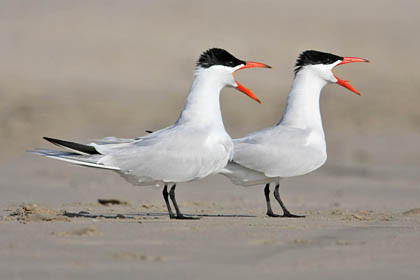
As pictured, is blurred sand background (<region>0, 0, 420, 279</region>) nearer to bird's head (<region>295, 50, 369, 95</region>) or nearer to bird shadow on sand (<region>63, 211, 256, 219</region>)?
bird shadow on sand (<region>63, 211, 256, 219</region>)

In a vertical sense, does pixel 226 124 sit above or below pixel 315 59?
below

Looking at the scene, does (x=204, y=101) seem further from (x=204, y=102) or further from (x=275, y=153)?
(x=275, y=153)

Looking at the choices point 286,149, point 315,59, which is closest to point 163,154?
point 286,149

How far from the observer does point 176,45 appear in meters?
30.0

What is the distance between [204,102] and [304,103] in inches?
48.6

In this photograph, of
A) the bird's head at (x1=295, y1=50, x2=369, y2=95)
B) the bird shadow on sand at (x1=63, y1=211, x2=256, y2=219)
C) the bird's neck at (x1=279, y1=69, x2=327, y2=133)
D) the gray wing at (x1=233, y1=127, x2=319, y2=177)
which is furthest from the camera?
the bird's head at (x1=295, y1=50, x2=369, y2=95)

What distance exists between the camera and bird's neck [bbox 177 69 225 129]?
7008 mm

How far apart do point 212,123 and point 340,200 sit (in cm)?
353

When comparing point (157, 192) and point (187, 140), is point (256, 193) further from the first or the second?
point (187, 140)

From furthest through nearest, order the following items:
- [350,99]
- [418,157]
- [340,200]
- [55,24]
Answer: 1. [55,24]
2. [350,99]
3. [418,157]
4. [340,200]

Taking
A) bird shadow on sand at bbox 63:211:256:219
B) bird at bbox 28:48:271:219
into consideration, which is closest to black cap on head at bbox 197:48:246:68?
bird at bbox 28:48:271:219

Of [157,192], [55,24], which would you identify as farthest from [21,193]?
[55,24]

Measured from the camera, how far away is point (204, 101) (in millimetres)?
7090

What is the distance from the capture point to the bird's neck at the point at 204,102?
23.0 feet
